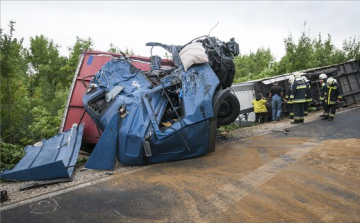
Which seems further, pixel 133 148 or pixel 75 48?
pixel 75 48

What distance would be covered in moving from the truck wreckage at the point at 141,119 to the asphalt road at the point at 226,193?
364 millimetres

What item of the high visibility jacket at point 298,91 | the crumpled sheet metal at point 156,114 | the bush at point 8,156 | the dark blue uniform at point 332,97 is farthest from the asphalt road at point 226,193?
the dark blue uniform at point 332,97

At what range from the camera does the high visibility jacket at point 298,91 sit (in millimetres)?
8070

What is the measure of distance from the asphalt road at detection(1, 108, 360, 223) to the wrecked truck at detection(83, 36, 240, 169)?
34 centimetres

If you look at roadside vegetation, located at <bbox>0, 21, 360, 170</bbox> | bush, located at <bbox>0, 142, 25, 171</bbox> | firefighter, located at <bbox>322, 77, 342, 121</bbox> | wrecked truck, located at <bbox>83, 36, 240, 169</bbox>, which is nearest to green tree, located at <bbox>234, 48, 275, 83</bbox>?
roadside vegetation, located at <bbox>0, 21, 360, 170</bbox>

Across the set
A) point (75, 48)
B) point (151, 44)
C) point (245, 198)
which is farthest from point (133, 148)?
point (75, 48)

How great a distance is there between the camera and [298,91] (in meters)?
8.16

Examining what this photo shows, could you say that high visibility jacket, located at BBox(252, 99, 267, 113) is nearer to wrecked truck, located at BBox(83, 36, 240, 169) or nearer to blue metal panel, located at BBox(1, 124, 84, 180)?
wrecked truck, located at BBox(83, 36, 240, 169)

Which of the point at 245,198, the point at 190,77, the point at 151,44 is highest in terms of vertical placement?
the point at 151,44

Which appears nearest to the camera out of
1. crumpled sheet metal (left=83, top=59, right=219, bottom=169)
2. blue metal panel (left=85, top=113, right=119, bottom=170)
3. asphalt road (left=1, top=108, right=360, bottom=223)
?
asphalt road (left=1, top=108, right=360, bottom=223)

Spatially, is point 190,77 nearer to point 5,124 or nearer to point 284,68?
point 5,124

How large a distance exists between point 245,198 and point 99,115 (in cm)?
289

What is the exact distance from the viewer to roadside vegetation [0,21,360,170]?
7.89 m

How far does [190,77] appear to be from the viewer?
496cm
